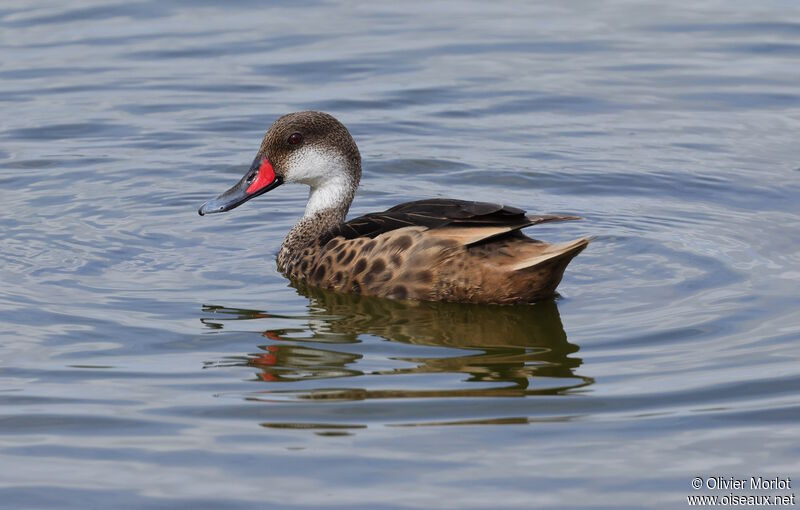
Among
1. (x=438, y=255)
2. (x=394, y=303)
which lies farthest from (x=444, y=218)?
(x=394, y=303)

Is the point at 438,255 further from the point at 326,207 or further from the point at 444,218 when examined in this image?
the point at 326,207

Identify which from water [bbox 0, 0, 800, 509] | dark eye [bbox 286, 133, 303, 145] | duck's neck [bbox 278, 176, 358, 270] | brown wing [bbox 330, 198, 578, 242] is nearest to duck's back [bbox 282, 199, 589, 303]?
brown wing [bbox 330, 198, 578, 242]

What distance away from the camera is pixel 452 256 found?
848 cm

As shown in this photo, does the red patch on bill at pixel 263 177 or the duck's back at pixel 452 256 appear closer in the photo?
the duck's back at pixel 452 256

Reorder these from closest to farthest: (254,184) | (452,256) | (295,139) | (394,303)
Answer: (452,256) → (394,303) → (295,139) → (254,184)

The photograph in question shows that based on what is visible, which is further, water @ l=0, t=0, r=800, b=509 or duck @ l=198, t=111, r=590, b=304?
duck @ l=198, t=111, r=590, b=304

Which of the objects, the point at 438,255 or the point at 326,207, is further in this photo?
the point at 326,207

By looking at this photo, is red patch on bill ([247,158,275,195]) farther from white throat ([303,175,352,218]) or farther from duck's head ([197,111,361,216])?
white throat ([303,175,352,218])

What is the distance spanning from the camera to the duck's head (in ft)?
31.9

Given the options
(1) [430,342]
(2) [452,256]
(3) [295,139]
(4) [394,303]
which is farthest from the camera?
(3) [295,139]

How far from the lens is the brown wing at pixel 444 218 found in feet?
27.2

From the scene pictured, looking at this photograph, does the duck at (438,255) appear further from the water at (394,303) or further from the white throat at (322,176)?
the white throat at (322,176)

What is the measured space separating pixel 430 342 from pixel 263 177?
2453 mm

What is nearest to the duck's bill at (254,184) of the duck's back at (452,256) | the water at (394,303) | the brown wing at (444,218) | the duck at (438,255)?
the water at (394,303)
